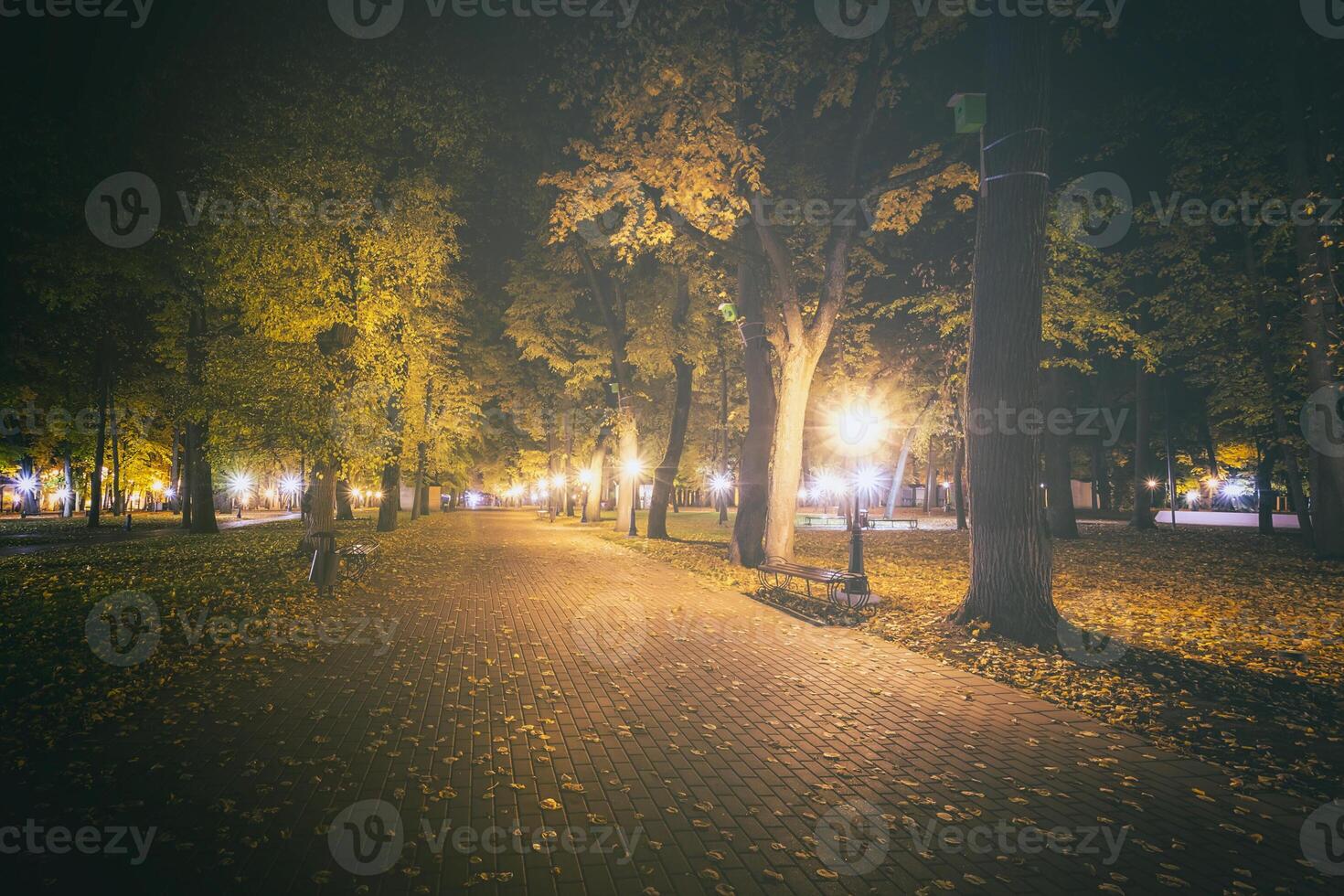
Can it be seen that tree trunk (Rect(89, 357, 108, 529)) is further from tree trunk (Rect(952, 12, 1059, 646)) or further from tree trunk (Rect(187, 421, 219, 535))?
tree trunk (Rect(952, 12, 1059, 646))

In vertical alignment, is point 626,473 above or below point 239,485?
above

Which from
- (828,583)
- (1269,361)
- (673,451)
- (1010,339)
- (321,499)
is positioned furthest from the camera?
(673,451)

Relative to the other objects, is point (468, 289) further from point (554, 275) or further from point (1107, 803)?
point (1107, 803)

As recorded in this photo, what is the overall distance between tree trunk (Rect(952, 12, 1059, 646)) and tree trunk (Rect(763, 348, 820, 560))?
5032 millimetres

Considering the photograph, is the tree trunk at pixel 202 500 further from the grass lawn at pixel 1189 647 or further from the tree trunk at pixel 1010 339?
the tree trunk at pixel 1010 339

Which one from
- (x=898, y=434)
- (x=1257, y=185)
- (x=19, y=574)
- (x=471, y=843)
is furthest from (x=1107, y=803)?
(x=898, y=434)

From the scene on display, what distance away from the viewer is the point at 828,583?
11.0m

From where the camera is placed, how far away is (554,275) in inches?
1146

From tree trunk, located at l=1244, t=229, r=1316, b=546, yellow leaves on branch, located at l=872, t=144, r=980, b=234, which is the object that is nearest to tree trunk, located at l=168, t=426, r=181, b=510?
yellow leaves on branch, located at l=872, t=144, r=980, b=234

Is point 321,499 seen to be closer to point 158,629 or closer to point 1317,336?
point 158,629

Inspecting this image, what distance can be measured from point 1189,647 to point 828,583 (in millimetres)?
4632

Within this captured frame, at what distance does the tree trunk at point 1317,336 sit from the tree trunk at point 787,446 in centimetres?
1181

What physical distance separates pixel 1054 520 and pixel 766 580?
1636cm

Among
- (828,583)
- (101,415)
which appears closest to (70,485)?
(101,415)
